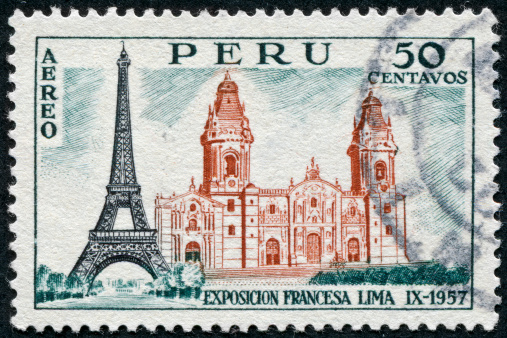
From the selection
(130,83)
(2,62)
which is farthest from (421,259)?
(2,62)

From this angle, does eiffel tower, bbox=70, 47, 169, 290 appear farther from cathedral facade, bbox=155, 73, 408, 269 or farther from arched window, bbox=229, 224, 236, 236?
arched window, bbox=229, 224, 236, 236

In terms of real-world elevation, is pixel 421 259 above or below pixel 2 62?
below

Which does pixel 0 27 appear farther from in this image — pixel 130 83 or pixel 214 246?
pixel 214 246

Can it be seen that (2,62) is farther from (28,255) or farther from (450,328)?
(450,328)

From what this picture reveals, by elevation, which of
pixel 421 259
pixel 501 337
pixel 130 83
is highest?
pixel 130 83

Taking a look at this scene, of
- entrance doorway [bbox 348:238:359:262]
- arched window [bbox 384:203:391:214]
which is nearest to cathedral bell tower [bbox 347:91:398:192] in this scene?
arched window [bbox 384:203:391:214]

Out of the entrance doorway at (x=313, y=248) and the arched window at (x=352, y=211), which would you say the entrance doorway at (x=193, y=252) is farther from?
the arched window at (x=352, y=211)
